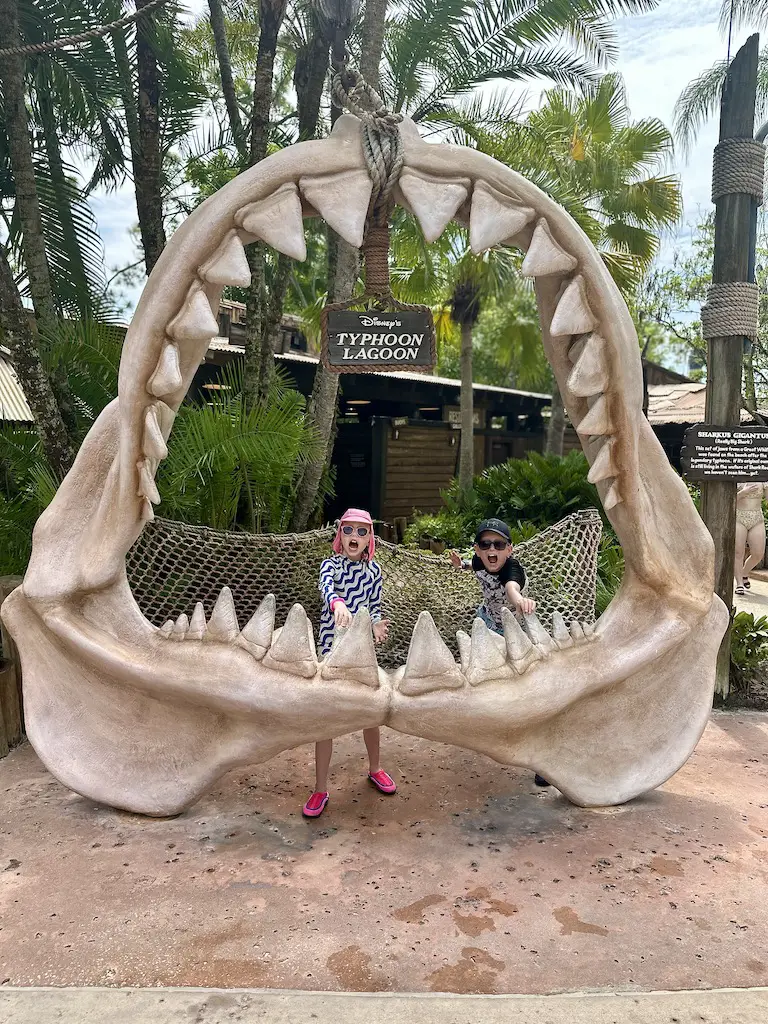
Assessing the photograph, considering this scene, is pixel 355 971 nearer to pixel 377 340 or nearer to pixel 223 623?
pixel 223 623

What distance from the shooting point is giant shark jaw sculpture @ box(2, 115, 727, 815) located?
7.58 ft

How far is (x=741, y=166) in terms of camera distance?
13.5 ft

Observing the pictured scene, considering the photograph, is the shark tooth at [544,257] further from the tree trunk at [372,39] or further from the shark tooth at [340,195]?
the tree trunk at [372,39]

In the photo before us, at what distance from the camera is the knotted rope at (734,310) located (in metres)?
4.13

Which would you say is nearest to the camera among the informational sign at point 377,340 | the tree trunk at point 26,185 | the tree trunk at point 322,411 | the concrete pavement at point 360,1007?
the concrete pavement at point 360,1007

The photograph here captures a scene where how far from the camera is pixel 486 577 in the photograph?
3.12 meters

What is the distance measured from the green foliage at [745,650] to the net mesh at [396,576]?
951 mm

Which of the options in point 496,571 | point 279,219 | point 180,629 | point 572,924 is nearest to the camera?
point 572,924

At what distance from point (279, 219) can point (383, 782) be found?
207cm

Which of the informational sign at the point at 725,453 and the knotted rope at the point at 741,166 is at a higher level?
the knotted rope at the point at 741,166

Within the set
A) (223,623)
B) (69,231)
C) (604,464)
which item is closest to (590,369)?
(604,464)

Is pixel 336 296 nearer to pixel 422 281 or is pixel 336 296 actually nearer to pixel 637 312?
pixel 422 281

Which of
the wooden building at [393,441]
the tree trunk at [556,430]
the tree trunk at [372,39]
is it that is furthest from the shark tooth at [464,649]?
the tree trunk at [556,430]

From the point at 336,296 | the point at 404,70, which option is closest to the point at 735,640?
the point at 336,296
